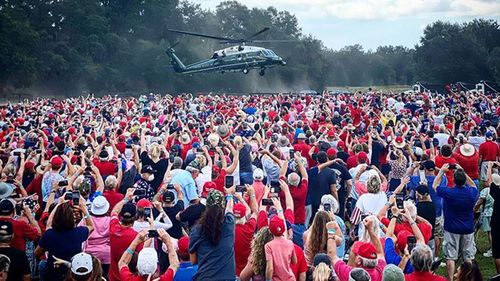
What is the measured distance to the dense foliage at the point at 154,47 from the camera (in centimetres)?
5694

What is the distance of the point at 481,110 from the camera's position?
23.6 meters

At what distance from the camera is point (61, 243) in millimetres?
6539

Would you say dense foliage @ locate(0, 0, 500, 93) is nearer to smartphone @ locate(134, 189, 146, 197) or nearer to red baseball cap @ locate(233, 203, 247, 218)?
smartphone @ locate(134, 189, 146, 197)

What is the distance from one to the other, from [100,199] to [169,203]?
35.2 inches

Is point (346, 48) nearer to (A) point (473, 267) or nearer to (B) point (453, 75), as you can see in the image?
(B) point (453, 75)

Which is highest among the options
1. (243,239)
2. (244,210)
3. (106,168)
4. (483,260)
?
(106,168)

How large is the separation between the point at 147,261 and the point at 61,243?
1.59 m

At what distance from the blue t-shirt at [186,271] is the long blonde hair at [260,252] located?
0.59 meters

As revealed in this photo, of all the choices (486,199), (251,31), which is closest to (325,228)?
(486,199)

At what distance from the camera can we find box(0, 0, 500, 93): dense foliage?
187 feet

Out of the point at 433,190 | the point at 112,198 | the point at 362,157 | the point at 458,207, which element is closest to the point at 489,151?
the point at 362,157

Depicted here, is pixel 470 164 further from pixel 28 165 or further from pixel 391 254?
pixel 28 165

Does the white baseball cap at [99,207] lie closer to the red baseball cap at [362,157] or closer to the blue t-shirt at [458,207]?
the blue t-shirt at [458,207]

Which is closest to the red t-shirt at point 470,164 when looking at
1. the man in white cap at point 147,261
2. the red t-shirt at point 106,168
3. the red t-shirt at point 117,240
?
the red t-shirt at point 106,168
